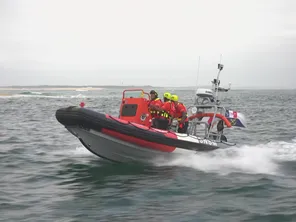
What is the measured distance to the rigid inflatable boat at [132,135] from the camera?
7.60 m

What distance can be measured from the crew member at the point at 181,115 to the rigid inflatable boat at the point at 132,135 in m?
0.30

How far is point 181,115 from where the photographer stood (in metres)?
9.20

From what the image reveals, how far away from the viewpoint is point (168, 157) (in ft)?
28.1

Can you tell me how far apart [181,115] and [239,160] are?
1.64 m

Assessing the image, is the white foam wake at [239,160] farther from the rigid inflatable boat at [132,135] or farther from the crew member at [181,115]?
the crew member at [181,115]

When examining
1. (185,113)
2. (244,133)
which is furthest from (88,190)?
(244,133)

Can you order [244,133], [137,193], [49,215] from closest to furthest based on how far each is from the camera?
[49,215], [137,193], [244,133]

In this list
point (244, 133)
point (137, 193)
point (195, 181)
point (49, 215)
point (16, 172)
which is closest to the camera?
point (49, 215)

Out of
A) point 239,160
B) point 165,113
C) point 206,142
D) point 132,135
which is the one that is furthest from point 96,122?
point 239,160

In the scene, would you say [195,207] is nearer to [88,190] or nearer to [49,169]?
[88,190]

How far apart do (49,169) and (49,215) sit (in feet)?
9.21

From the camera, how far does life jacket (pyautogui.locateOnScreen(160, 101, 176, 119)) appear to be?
8938 millimetres

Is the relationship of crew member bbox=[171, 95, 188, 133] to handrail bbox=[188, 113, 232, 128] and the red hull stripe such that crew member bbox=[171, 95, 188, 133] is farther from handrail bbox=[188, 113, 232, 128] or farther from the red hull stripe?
the red hull stripe

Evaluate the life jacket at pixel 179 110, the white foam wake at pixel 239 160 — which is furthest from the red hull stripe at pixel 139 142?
the life jacket at pixel 179 110
